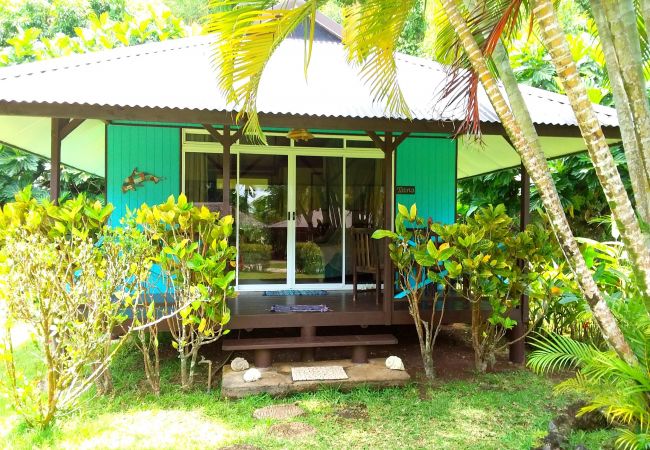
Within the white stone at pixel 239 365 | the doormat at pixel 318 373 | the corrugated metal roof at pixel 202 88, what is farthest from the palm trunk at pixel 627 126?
the white stone at pixel 239 365

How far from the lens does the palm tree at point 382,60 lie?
3092 mm

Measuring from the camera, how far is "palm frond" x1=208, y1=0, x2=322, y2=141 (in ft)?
12.3

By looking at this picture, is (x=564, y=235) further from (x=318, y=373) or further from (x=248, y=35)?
(x=318, y=373)

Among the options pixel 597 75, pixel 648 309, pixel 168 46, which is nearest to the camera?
pixel 648 309

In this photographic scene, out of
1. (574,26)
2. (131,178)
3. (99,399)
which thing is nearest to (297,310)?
(99,399)

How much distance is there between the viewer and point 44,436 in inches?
146

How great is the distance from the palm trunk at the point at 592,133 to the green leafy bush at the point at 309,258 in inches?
195

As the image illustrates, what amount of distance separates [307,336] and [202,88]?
10.3 feet

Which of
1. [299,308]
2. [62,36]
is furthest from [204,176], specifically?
[62,36]

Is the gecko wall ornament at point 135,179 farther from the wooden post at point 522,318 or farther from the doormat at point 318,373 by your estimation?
the wooden post at point 522,318

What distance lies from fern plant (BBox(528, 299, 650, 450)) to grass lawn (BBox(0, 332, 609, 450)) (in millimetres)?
368

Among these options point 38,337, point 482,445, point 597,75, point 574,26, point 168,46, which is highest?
point 574,26

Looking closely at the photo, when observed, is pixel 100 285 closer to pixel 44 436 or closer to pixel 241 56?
pixel 44 436

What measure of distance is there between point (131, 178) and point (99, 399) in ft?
11.7
